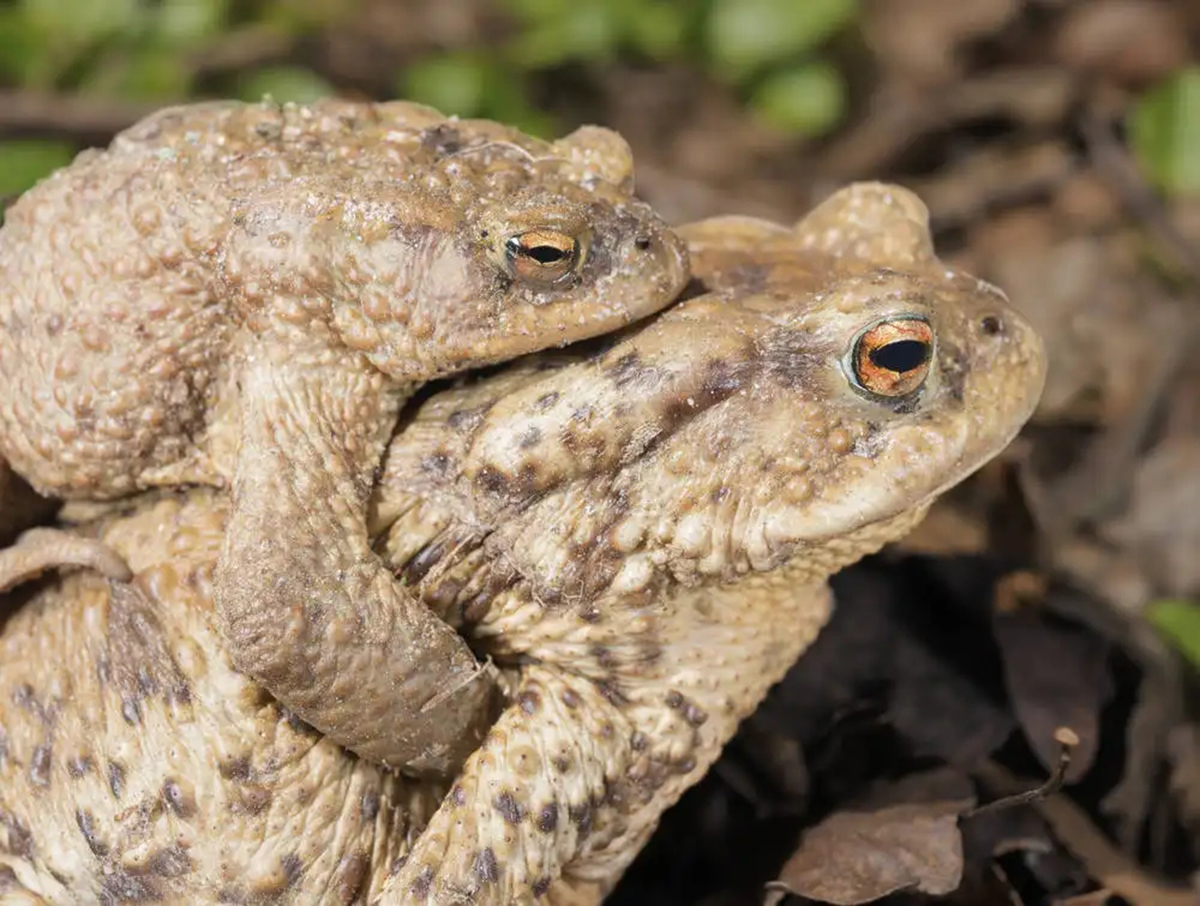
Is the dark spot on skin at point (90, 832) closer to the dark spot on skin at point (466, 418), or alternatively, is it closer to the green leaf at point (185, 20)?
the dark spot on skin at point (466, 418)

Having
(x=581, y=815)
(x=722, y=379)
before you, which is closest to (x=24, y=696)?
(x=581, y=815)

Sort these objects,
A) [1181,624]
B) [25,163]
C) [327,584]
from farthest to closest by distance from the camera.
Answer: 1. [25,163]
2. [1181,624]
3. [327,584]

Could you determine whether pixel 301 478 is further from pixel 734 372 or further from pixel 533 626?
pixel 734 372

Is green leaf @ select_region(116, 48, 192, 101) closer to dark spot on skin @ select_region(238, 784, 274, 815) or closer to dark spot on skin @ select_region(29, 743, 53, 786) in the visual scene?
dark spot on skin @ select_region(29, 743, 53, 786)

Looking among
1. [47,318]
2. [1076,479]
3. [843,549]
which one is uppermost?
[47,318]

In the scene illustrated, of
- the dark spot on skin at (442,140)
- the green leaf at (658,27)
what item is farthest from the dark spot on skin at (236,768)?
the green leaf at (658,27)

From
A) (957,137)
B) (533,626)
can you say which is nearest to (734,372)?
(533,626)

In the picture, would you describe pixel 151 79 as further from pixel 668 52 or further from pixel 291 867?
pixel 291 867
